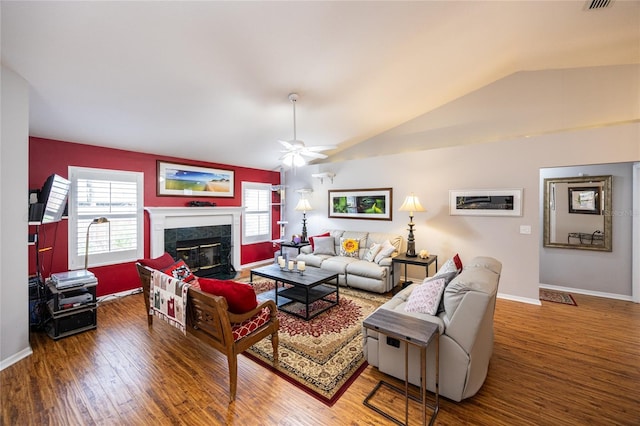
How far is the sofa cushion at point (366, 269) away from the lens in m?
4.17

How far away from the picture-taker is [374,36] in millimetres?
2670

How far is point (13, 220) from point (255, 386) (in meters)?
2.83

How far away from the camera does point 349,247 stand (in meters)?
5.04

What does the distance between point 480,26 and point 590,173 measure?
11.0 ft

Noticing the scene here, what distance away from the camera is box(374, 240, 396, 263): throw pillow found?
4.43 meters

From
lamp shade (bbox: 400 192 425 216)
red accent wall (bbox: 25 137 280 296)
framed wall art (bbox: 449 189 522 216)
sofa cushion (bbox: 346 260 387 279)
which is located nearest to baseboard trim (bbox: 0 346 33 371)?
red accent wall (bbox: 25 137 280 296)

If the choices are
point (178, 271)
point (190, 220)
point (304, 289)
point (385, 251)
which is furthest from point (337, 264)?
point (190, 220)

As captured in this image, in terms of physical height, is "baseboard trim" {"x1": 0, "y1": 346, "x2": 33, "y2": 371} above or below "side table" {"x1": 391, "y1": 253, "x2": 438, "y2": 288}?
below

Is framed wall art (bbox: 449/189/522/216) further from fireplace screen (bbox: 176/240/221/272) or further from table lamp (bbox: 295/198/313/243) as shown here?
fireplace screen (bbox: 176/240/221/272)

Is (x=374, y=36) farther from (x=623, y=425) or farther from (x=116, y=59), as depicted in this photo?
(x=623, y=425)

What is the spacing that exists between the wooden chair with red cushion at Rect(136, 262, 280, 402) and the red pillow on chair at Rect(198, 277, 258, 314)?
49mm

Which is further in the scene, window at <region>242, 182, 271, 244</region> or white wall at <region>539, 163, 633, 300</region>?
window at <region>242, 182, 271, 244</region>

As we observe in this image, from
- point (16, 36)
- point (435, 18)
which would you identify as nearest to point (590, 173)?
point (435, 18)

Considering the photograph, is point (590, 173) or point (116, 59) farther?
point (590, 173)
